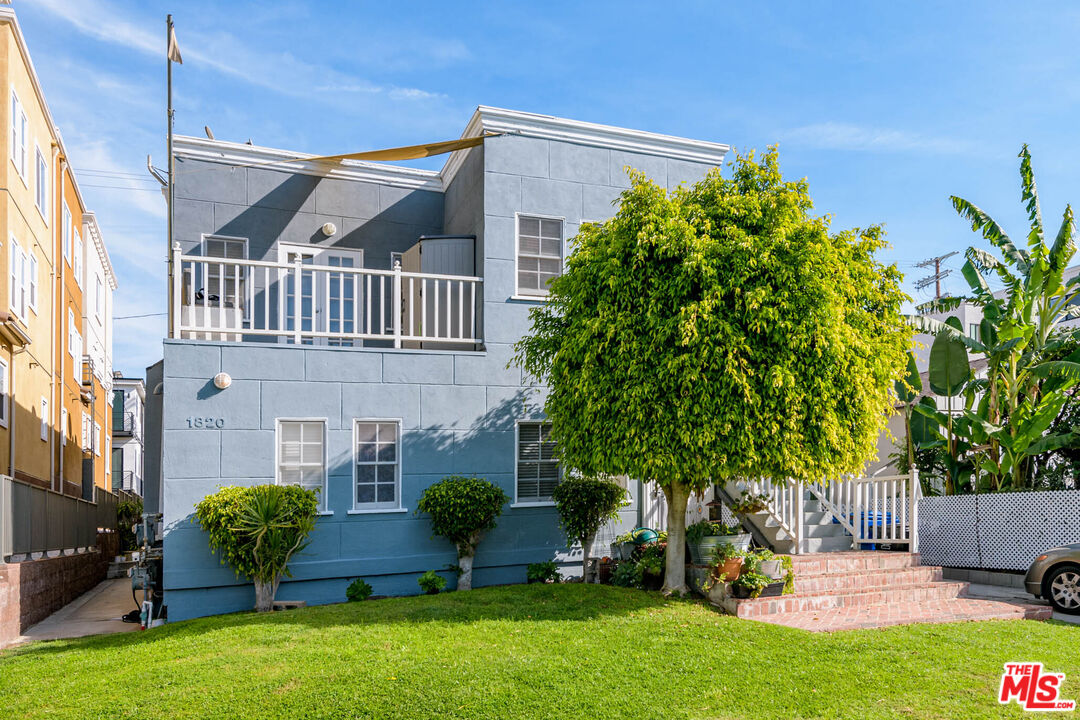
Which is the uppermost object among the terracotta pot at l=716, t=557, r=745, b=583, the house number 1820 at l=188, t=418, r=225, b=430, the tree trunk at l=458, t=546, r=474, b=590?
the house number 1820 at l=188, t=418, r=225, b=430

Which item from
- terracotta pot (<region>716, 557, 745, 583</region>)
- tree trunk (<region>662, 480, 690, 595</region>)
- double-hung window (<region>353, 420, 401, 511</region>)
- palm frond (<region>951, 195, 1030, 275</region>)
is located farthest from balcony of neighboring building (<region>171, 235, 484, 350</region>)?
palm frond (<region>951, 195, 1030, 275</region>)

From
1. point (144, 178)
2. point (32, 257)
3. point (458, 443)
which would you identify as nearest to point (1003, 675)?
point (458, 443)

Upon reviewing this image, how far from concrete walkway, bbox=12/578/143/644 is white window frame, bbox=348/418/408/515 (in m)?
3.04

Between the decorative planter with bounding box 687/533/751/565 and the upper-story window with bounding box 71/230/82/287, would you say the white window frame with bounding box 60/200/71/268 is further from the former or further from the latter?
the decorative planter with bounding box 687/533/751/565

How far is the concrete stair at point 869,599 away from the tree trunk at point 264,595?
5282mm

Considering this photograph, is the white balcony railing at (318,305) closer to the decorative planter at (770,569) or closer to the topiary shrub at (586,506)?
the topiary shrub at (586,506)

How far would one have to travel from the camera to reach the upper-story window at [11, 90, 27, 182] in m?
14.1

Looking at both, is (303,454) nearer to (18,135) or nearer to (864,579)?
(864,579)

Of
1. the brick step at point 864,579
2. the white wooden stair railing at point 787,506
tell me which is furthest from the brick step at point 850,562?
the white wooden stair railing at point 787,506

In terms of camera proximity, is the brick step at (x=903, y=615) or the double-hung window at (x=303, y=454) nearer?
the brick step at (x=903, y=615)

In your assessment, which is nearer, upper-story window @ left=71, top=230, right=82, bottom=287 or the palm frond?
the palm frond

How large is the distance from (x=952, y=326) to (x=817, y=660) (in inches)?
325

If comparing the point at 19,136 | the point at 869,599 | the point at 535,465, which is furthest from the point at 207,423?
the point at 19,136

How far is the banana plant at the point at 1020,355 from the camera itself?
40.0 feet
